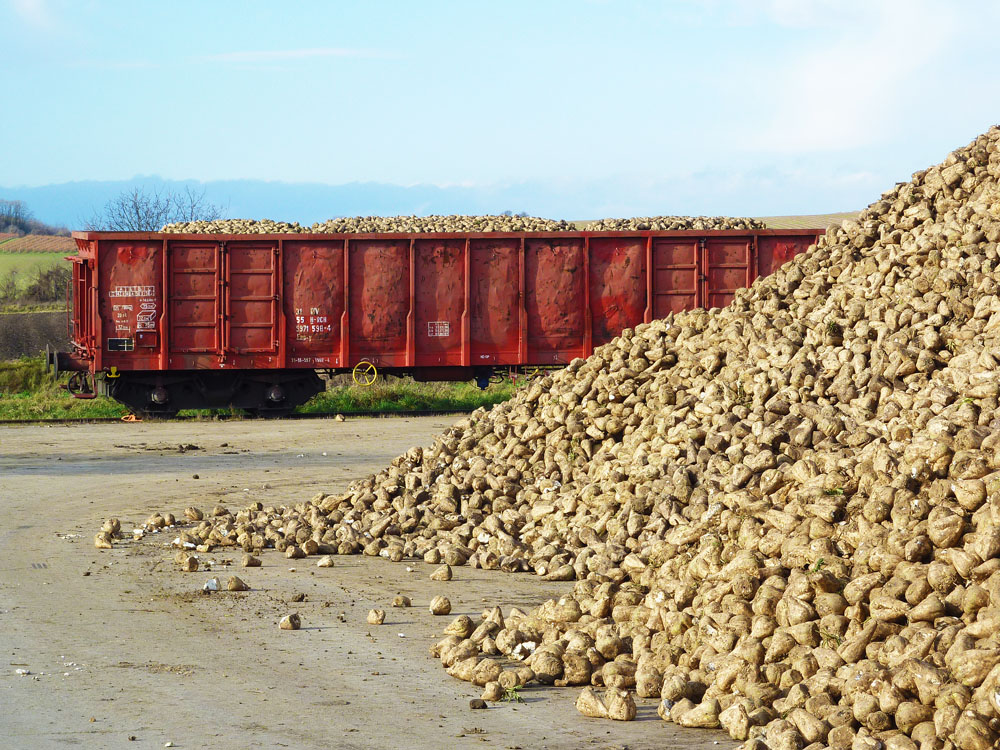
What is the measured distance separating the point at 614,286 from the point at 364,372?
14.2 feet

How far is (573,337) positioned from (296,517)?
8.53m

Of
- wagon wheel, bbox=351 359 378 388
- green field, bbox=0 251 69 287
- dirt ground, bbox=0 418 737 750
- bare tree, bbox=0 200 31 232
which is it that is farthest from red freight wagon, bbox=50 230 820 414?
bare tree, bbox=0 200 31 232

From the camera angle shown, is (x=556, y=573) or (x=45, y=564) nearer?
(x=556, y=573)

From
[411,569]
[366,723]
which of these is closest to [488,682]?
[366,723]

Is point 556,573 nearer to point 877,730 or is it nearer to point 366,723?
point 366,723

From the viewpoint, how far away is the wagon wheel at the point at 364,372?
17859 mm

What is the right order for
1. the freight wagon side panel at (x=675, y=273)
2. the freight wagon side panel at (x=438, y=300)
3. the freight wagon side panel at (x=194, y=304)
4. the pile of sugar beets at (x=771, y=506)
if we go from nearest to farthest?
1. the pile of sugar beets at (x=771, y=506)
2. the freight wagon side panel at (x=194, y=304)
3. the freight wagon side panel at (x=438, y=300)
4. the freight wagon side panel at (x=675, y=273)

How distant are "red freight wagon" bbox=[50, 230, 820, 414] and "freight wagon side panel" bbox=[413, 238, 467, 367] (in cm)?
2

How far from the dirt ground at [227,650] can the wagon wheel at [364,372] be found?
16.7ft

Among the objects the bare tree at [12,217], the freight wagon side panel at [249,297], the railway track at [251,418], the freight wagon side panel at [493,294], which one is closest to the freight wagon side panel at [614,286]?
the freight wagon side panel at [493,294]

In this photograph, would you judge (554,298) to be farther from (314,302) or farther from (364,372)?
(314,302)

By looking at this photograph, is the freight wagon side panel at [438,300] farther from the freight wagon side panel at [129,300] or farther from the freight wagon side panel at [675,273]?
the freight wagon side panel at [129,300]

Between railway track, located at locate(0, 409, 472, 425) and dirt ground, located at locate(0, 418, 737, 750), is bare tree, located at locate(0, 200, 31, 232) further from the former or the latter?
dirt ground, located at locate(0, 418, 737, 750)

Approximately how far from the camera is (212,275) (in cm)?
1753
